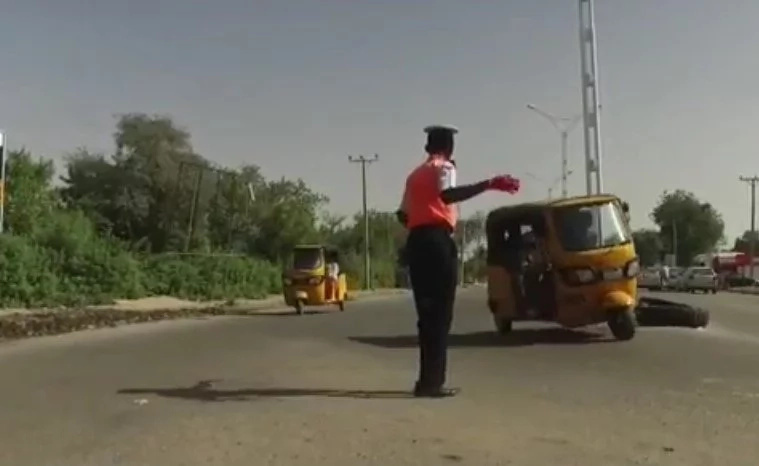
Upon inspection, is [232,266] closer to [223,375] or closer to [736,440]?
[223,375]

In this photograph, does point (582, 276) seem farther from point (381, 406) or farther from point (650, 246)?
point (650, 246)

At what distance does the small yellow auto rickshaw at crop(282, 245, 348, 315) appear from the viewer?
36.6 m

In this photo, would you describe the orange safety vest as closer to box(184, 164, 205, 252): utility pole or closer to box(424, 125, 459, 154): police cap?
box(424, 125, 459, 154): police cap

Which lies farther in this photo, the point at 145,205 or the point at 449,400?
the point at 145,205

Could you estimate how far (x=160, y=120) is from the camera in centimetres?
8019

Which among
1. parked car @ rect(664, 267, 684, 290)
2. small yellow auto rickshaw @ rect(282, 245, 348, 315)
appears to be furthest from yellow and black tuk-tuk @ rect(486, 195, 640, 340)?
parked car @ rect(664, 267, 684, 290)

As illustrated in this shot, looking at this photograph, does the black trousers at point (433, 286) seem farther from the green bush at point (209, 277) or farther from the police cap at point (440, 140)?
the green bush at point (209, 277)

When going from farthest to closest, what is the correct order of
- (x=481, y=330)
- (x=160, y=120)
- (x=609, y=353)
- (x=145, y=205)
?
(x=160, y=120) < (x=145, y=205) < (x=481, y=330) < (x=609, y=353)

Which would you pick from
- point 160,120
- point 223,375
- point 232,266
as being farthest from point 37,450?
point 160,120

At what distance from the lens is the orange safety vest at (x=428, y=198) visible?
357 inches

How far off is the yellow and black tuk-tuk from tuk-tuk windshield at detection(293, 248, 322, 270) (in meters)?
21.1

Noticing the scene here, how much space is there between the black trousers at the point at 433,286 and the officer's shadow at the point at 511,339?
628 cm

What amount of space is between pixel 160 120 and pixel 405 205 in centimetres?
7309

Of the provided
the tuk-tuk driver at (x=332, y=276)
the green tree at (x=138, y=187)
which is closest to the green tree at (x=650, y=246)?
the green tree at (x=138, y=187)
